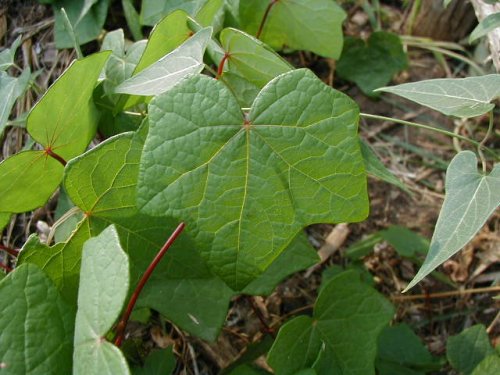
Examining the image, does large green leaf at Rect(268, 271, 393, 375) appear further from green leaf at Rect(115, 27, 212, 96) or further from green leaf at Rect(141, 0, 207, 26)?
green leaf at Rect(141, 0, 207, 26)

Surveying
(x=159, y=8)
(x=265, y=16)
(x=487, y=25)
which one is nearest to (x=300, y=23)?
(x=265, y=16)

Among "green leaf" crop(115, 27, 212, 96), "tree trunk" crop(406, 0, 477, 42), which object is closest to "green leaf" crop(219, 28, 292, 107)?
"green leaf" crop(115, 27, 212, 96)

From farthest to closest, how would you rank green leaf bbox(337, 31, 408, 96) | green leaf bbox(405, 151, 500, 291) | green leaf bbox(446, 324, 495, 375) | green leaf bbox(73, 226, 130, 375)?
green leaf bbox(337, 31, 408, 96) < green leaf bbox(446, 324, 495, 375) < green leaf bbox(405, 151, 500, 291) < green leaf bbox(73, 226, 130, 375)

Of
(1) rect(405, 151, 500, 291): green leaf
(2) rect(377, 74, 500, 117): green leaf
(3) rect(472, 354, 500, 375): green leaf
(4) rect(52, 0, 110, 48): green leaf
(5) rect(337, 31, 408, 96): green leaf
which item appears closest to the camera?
(1) rect(405, 151, 500, 291): green leaf

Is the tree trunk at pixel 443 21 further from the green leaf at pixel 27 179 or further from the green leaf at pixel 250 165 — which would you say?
the green leaf at pixel 27 179

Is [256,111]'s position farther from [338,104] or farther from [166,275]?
[166,275]

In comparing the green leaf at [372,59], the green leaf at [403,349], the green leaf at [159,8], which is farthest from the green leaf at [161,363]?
the green leaf at [372,59]

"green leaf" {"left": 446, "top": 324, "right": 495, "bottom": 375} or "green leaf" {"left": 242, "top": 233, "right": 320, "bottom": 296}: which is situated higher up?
"green leaf" {"left": 242, "top": 233, "right": 320, "bottom": 296}
